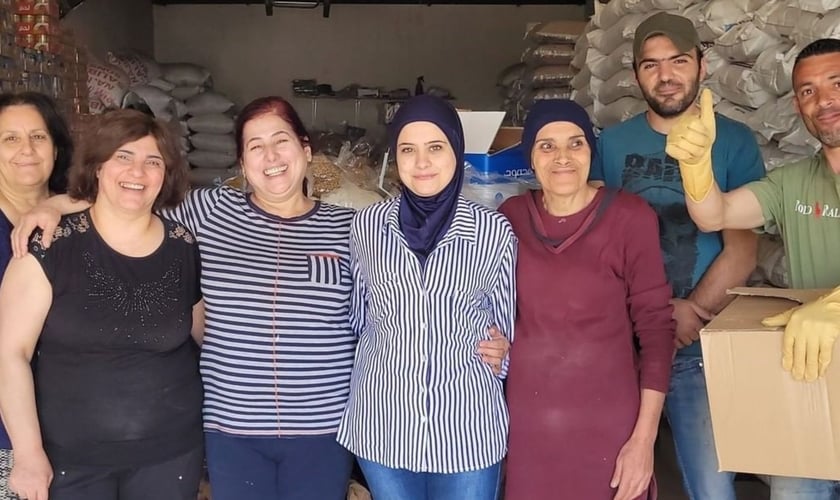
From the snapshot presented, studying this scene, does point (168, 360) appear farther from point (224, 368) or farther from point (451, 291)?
point (451, 291)

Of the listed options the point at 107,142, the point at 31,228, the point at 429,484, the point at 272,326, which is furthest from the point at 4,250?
the point at 429,484

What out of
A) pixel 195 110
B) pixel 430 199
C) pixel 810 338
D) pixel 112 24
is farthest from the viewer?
pixel 112 24

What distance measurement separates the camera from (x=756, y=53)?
2850 millimetres

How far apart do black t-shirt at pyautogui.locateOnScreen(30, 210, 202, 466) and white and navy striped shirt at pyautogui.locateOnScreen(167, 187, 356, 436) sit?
3.8 inches

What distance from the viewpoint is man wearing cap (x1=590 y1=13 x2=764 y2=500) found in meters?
1.96

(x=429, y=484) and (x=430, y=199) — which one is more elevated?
(x=430, y=199)

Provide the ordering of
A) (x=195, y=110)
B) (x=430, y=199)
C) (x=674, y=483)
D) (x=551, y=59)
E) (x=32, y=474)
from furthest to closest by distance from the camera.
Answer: (x=195, y=110)
(x=551, y=59)
(x=674, y=483)
(x=430, y=199)
(x=32, y=474)

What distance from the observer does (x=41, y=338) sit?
5.26 ft

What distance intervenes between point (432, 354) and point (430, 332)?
0.04 metres

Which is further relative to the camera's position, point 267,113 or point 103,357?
point 267,113

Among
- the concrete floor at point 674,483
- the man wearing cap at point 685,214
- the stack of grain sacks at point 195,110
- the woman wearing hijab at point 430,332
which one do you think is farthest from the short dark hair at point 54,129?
the stack of grain sacks at point 195,110

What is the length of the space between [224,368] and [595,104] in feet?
9.80

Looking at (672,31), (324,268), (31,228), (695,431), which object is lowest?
(695,431)

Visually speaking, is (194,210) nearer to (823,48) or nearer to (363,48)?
(823,48)
